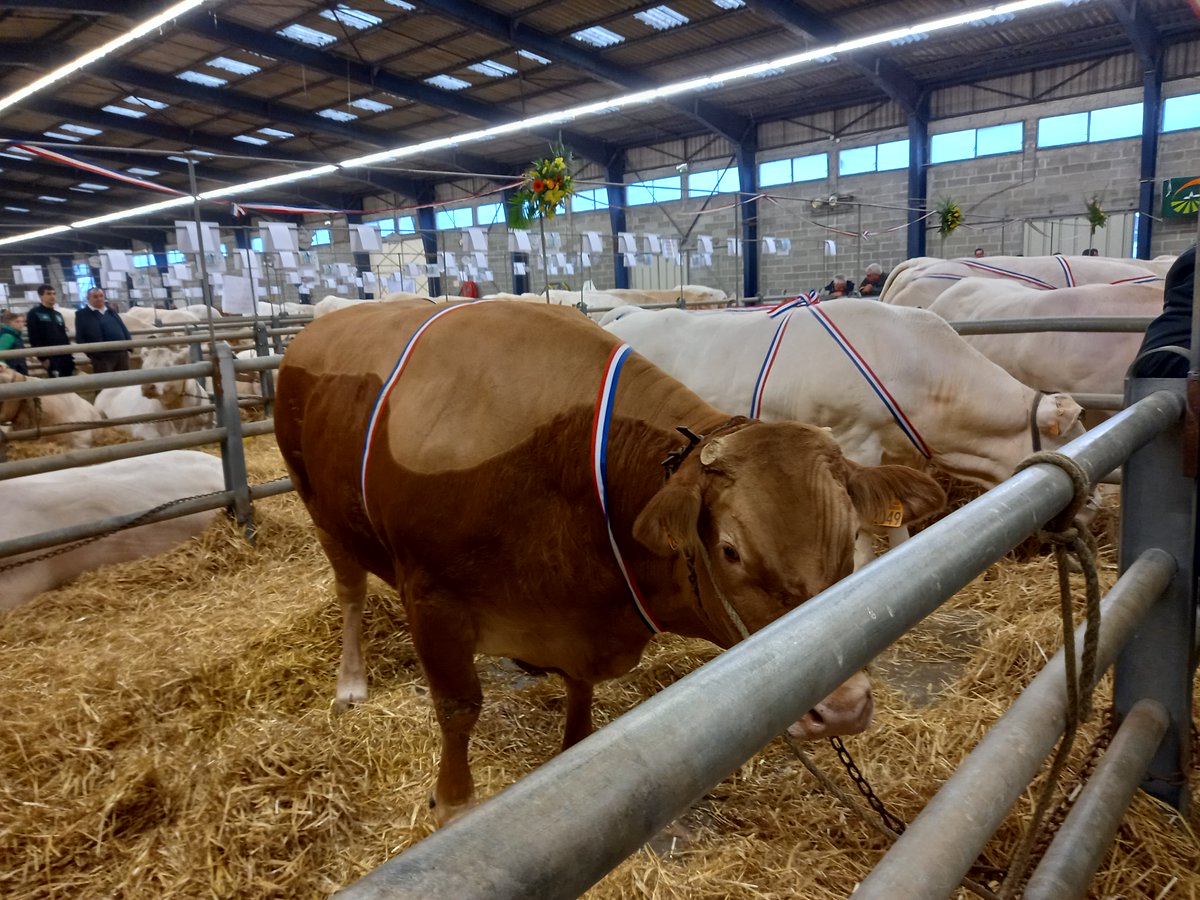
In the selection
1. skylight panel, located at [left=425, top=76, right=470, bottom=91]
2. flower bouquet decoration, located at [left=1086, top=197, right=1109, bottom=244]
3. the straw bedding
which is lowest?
the straw bedding

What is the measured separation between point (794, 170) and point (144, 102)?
48.2 ft

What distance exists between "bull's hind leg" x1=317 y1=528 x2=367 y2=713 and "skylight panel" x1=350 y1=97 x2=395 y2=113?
680 inches

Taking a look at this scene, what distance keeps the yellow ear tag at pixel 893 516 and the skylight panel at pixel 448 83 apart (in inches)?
683

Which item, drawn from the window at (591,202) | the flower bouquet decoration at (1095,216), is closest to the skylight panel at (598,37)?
the window at (591,202)

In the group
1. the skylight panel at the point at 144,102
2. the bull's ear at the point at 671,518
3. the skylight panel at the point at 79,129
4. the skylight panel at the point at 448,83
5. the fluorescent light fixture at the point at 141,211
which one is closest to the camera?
the bull's ear at the point at 671,518

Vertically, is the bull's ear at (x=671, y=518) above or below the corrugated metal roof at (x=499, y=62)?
below

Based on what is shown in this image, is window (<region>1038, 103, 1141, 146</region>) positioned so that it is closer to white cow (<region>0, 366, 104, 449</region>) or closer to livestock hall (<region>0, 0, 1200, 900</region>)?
livestock hall (<region>0, 0, 1200, 900</region>)

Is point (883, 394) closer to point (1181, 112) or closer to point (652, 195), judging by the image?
point (1181, 112)

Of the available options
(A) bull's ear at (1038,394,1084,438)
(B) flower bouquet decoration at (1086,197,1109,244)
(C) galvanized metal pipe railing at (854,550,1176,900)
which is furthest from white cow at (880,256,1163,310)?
(B) flower bouquet decoration at (1086,197,1109,244)

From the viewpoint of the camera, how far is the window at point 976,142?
16.5m

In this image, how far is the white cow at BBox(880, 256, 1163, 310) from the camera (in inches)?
263

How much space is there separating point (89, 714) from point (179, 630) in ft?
2.43

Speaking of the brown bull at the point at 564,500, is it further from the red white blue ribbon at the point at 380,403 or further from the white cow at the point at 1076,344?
the white cow at the point at 1076,344

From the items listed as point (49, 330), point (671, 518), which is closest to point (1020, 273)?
point (671, 518)
